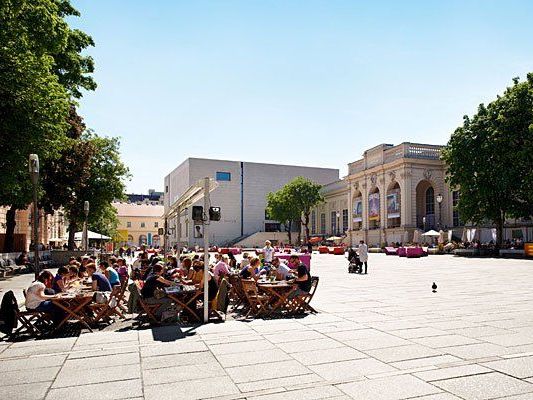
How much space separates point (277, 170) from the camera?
332 feet

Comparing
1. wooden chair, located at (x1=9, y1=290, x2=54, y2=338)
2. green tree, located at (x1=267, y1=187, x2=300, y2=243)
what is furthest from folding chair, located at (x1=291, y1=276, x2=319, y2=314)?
green tree, located at (x1=267, y1=187, x2=300, y2=243)

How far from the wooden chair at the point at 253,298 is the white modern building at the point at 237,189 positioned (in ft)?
262

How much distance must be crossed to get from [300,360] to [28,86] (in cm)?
1420

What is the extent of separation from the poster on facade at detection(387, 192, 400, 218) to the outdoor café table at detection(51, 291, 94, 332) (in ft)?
167

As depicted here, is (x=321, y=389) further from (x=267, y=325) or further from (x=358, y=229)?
(x=358, y=229)

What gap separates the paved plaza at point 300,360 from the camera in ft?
16.9

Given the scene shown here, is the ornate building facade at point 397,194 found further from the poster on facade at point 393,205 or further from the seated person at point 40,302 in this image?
the seated person at point 40,302

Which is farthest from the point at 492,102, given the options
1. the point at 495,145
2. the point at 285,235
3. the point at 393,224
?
the point at 285,235

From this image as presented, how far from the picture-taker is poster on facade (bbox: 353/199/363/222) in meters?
64.8

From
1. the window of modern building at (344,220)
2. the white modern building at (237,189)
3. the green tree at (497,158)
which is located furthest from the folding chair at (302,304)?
the white modern building at (237,189)

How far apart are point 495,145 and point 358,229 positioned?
30.5 meters

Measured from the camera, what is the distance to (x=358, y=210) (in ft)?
215

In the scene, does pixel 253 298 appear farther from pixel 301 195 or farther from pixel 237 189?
pixel 237 189

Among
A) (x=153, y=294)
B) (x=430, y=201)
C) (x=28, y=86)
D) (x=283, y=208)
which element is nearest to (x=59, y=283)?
(x=153, y=294)
